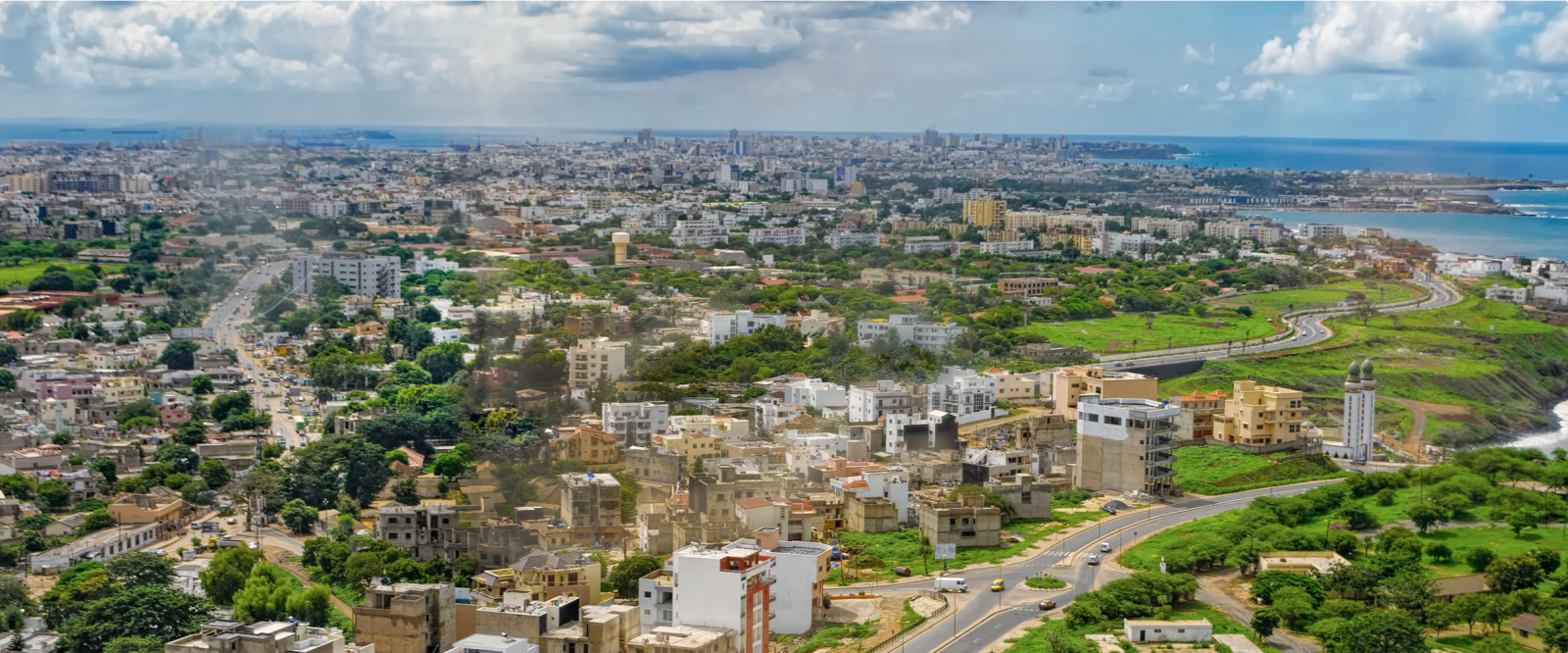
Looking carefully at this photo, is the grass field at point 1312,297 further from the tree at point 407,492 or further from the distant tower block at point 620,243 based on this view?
the tree at point 407,492

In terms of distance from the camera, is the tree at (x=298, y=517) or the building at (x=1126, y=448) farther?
the building at (x=1126, y=448)

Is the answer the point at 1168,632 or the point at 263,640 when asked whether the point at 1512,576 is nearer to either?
the point at 1168,632

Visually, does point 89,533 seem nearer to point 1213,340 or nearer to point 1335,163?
point 1213,340

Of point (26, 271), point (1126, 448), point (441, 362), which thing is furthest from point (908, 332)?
point (26, 271)

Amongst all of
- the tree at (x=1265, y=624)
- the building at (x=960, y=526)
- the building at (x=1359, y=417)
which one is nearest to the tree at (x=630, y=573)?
the building at (x=960, y=526)

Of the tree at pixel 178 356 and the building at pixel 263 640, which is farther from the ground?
the building at pixel 263 640

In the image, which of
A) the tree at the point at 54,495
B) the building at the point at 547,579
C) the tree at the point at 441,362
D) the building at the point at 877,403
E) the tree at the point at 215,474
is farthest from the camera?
the tree at the point at 441,362
